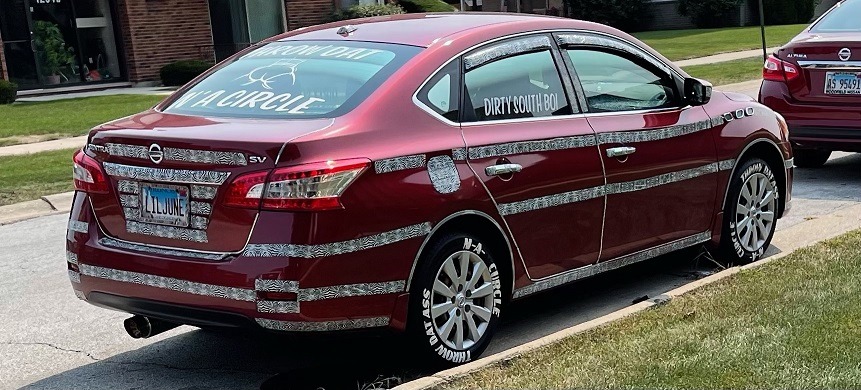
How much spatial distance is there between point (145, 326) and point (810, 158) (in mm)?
7909

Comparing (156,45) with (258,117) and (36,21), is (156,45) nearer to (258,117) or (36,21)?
(36,21)

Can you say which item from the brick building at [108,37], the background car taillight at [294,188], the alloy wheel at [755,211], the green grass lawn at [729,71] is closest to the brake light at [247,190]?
the background car taillight at [294,188]

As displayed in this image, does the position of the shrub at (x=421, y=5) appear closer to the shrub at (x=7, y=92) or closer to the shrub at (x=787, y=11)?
the shrub at (x=7, y=92)

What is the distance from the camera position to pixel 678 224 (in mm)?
6590

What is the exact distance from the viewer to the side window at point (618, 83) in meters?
6.19

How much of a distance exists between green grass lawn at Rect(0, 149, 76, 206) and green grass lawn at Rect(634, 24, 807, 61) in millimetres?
16724

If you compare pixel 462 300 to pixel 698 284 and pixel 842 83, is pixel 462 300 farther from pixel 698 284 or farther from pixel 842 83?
pixel 842 83

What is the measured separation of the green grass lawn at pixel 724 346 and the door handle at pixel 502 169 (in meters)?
0.84

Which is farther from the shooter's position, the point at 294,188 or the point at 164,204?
the point at 164,204

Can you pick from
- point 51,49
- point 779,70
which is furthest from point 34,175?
point 51,49

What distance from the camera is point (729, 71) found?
2242 centimetres

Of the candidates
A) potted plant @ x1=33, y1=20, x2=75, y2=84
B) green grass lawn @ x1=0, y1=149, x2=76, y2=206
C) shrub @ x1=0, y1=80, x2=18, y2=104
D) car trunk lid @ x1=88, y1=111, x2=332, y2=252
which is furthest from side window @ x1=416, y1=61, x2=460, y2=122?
potted plant @ x1=33, y1=20, x2=75, y2=84

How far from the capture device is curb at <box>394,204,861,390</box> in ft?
16.0

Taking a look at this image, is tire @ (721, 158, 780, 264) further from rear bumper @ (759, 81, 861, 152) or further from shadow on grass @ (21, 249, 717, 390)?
rear bumper @ (759, 81, 861, 152)
